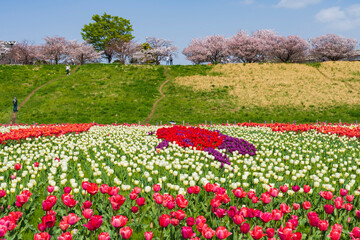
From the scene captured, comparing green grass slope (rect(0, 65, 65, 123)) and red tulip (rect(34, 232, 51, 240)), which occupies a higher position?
green grass slope (rect(0, 65, 65, 123))

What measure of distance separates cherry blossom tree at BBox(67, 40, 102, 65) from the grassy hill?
2475 centimetres

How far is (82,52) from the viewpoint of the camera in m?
69.6

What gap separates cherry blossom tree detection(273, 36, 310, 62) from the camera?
208 ft

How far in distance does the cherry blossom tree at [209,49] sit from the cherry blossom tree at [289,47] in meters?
12.6

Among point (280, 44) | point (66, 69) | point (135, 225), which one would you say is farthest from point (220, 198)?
point (280, 44)

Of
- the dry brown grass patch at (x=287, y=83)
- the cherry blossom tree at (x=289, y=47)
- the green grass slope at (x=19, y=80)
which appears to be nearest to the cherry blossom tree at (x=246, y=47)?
the cherry blossom tree at (x=289, y=47)

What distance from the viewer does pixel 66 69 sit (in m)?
45.0

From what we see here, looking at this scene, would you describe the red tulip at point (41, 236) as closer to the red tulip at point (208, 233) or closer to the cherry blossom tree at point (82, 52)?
the red tulip at point (208, 233)

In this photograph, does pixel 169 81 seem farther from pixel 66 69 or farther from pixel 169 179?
pixel 169 179

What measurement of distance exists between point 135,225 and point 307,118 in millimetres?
30622

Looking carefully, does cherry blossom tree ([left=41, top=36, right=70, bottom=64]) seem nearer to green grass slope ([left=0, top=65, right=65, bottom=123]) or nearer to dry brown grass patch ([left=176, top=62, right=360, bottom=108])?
green grass slope ([left=0, top=65, right=65, bottom=123])

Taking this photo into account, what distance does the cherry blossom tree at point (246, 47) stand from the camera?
62.6m

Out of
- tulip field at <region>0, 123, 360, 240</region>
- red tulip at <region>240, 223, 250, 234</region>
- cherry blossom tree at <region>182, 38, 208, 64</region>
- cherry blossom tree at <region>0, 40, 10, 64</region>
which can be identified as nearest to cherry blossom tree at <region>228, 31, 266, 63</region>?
cherry blossom tree at <region>182, 38, 208, 64</region>

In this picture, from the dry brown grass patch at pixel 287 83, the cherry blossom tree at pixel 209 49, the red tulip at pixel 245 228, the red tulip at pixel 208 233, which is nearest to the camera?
the red tulip at pixel 208 233
